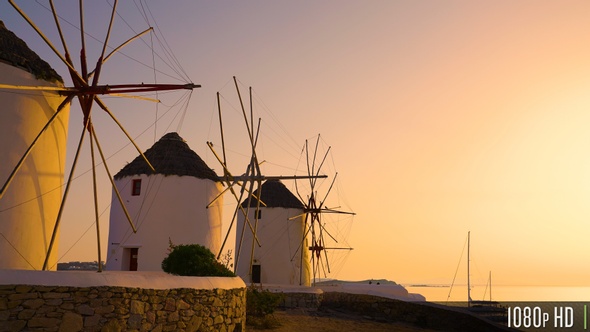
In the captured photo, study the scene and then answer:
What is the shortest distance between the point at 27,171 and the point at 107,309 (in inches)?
144

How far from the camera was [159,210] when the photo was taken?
21516 mm

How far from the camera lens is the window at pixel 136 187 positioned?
868 inches

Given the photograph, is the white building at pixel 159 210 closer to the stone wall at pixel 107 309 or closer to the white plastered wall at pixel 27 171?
the stone wall at pixel 107 309

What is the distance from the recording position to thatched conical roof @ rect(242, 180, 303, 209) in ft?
108

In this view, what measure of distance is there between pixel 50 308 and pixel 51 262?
323 cm

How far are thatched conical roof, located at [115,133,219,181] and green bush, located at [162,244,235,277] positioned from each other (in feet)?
20.2

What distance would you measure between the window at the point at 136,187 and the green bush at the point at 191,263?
6318 mm

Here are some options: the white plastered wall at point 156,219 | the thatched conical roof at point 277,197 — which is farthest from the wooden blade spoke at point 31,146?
the thatched conical roof at point 277,197

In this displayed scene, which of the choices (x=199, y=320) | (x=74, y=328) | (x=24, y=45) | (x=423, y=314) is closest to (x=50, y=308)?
(x=74, y=328)

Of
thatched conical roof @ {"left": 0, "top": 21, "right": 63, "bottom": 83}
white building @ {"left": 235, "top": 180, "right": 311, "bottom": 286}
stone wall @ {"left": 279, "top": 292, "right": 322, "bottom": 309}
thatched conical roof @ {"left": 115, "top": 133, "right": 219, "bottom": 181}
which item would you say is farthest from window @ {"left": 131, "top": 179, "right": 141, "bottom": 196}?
white building @ {"left": 235, "top": 180, "right": 311, "bottom": 286}

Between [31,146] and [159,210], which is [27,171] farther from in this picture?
[159,210]

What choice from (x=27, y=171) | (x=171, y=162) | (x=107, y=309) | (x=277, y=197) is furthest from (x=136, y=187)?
(x=277, y=197)

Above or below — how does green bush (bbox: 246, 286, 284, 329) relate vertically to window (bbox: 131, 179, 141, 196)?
below

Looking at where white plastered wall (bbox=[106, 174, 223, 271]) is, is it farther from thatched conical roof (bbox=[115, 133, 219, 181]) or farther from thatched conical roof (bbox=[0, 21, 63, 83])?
thatched conical roof (bbox=[0, 21, 63, 83])
